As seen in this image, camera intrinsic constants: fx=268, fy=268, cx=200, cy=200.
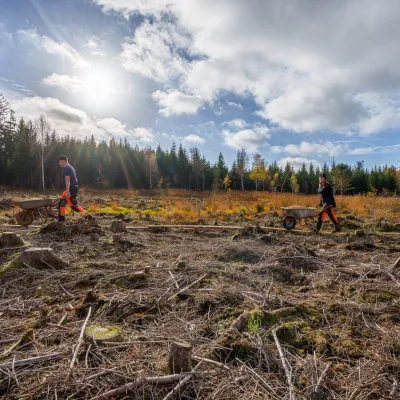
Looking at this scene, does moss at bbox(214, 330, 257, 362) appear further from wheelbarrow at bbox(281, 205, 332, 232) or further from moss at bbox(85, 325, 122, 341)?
wheelbarrow at bbox(281, 205, 332, 232)

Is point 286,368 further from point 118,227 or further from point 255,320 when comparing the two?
point 118,227

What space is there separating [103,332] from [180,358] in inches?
31.2

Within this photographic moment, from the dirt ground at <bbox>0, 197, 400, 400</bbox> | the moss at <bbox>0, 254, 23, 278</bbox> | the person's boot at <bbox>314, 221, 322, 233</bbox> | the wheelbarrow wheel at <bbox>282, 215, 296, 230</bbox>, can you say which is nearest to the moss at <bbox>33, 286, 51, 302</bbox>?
the dirt ground at <bbox>0, 197, 400, 400</bbox>

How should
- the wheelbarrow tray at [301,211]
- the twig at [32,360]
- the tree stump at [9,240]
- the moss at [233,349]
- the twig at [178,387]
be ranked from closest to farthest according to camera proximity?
the twig at [178,387], the twig at [32,360], the moss at [233,349], the tree stump at [9,240], the wheelbarrow tray at [301,211]

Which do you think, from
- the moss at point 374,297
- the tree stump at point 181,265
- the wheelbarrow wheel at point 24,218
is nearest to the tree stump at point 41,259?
the tree stump at point 181,265

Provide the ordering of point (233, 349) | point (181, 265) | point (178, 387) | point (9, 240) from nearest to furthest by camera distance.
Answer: point (178, 387) → point (233, 349) → point (181, 265) → point (9, 240)

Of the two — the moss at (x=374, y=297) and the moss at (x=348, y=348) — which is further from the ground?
the moss at (x=374, y=297)

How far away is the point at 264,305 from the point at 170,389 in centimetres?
146

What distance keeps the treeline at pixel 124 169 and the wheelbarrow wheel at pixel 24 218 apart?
24.6 m

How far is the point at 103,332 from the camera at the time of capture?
86.1 inches

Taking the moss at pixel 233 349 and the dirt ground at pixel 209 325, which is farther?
the moss at pixel 233 349

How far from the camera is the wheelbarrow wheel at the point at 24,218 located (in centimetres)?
794

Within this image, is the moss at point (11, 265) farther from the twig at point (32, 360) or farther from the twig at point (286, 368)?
the twig at point (286, 368)

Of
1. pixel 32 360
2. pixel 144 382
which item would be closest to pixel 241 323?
pixel 144 382
